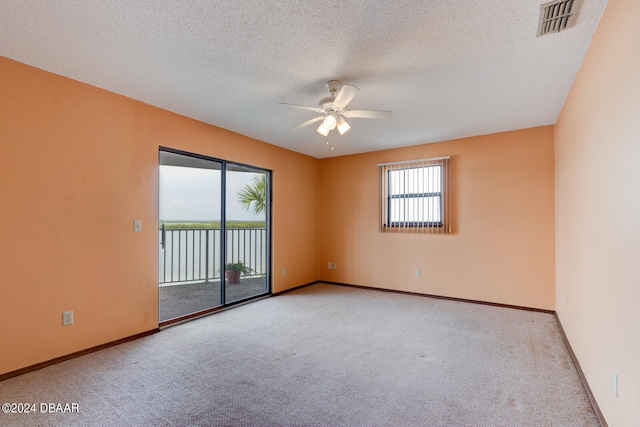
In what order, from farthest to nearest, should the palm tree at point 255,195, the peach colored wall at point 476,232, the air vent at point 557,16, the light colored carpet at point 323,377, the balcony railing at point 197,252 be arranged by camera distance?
the palm tree at point 255,195 → the peach colored wall at point 476,232 → the balcony railing at point 197,252 → the light colored carpet at point 323,377 → the air vent at point 557,16

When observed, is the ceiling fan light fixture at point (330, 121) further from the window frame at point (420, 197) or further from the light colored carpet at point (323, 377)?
the window frame at point (420, 197)

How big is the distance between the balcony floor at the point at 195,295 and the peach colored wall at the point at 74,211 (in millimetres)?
567

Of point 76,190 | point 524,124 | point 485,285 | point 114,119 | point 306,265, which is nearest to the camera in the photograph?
point 76,190

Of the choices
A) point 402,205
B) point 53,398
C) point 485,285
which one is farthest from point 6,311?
point 485,285

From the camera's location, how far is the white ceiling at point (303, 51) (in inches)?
73.4

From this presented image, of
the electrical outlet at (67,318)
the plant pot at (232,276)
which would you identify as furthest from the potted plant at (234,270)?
the electrical outlet at (67,318)

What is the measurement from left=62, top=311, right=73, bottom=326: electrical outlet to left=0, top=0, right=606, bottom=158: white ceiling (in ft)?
6.92

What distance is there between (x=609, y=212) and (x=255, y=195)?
413 cm

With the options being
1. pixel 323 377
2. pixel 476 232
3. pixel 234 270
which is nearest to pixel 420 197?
pixel 476 232

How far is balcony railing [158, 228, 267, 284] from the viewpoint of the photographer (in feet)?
12.9

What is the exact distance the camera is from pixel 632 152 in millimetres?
1452

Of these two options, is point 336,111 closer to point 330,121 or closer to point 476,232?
point 330,121

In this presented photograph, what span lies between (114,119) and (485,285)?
16.7 feet

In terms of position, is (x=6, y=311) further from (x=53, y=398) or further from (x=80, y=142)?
(x=80, y=142)
